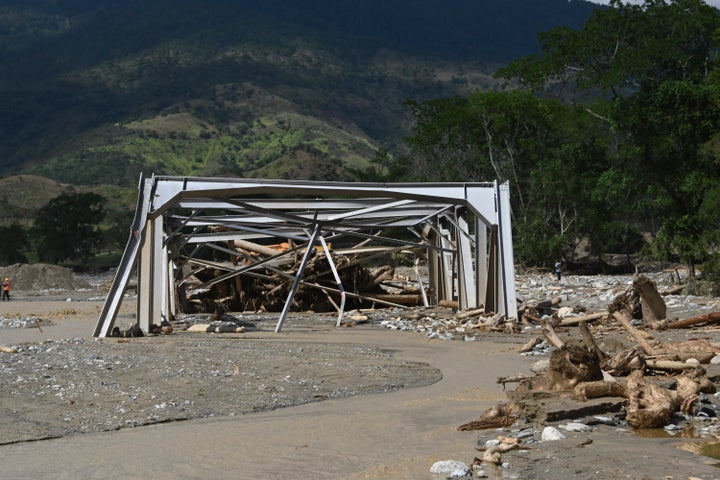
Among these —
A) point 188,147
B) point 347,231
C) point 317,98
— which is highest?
point 317,98

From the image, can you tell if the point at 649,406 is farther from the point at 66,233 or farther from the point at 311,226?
the point at 66,233

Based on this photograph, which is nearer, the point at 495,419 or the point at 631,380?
the point at 495,419

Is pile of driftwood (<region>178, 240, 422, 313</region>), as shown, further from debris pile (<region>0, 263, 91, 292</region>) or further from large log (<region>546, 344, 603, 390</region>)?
debris pile (<region>0, 263, 91, 292</region>)

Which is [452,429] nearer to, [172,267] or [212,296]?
[172,267]

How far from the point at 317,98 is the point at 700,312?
176m

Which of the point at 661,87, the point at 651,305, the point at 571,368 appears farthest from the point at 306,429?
the point at 661,87

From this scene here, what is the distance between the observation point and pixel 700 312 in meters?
20.5

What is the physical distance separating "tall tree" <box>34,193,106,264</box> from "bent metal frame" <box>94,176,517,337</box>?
50235mm

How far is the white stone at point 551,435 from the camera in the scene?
297 inches

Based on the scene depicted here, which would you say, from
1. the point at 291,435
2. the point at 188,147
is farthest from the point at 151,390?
the point at 188,147

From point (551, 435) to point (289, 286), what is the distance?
19.8m

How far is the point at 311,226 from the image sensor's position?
74.4 feet

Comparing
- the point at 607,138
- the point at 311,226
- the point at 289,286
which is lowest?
the point at 289,286

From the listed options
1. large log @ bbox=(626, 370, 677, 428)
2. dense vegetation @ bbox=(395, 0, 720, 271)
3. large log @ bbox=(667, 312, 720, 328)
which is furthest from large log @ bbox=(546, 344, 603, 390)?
dense vegetation @ bbox=(395, 0, 720, 271)
